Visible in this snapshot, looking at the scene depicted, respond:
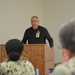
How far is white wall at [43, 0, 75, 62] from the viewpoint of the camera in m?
6.89

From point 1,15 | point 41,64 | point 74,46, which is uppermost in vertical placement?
point 1,15

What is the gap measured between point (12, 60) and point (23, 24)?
4600mm

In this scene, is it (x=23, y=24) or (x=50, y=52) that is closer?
(x=50, y=52)

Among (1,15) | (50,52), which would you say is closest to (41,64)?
(50,52)

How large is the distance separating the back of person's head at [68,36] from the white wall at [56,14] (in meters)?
5.74

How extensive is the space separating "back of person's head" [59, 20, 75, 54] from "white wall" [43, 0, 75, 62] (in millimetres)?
5737

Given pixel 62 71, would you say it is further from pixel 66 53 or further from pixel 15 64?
pixel 15 64

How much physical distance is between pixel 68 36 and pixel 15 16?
523 cm

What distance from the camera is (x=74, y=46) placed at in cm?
117

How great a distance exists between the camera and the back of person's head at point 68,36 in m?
1.16

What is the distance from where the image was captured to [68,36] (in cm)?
117

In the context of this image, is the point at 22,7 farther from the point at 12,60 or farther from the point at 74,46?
the point at 74,46

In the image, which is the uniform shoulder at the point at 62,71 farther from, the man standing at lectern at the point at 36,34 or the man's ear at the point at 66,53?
the man standing at lectern at the point at 36,34

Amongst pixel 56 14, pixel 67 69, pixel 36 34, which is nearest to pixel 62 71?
pixel 67 69
